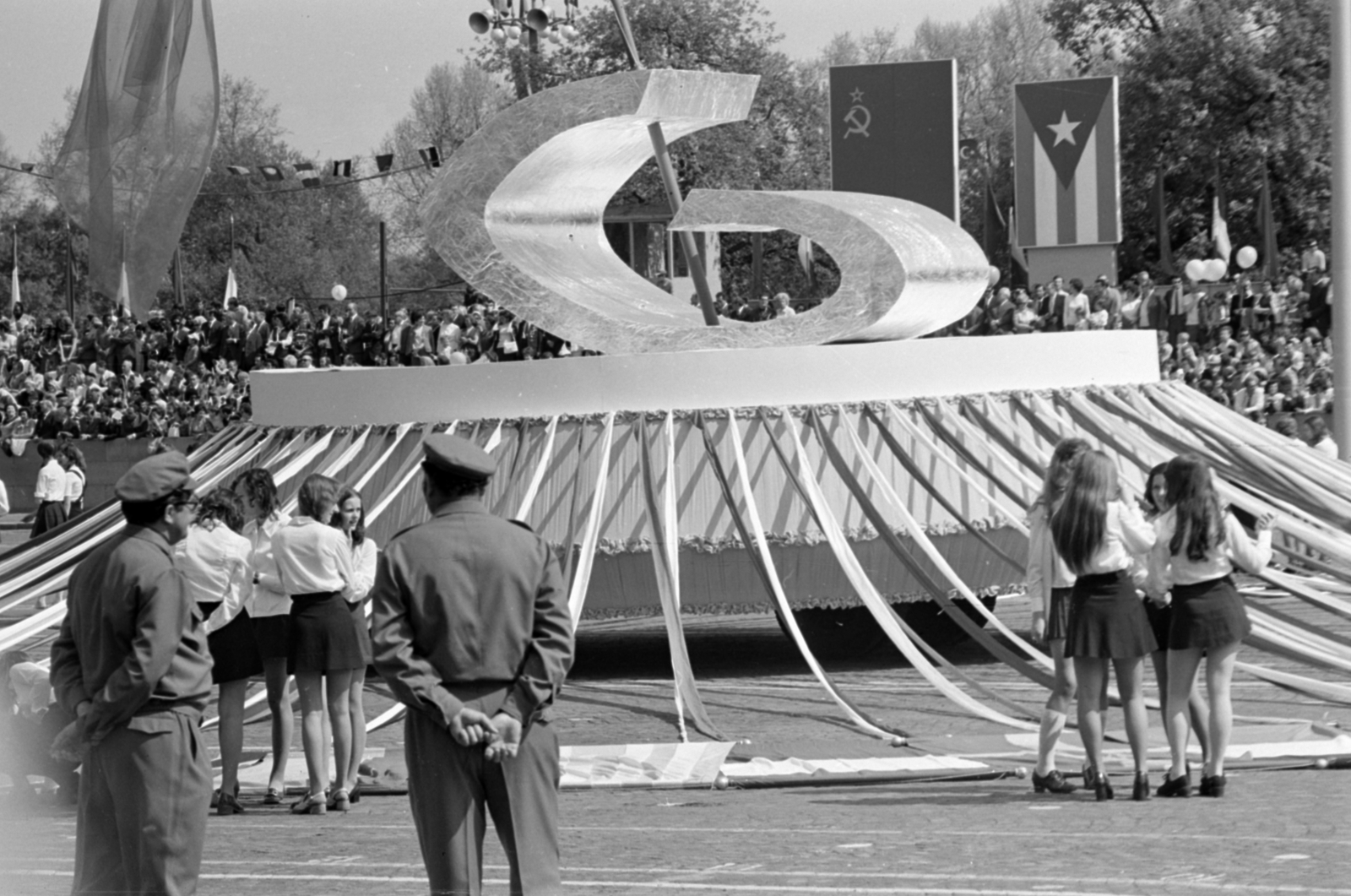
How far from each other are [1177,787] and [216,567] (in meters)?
4.07

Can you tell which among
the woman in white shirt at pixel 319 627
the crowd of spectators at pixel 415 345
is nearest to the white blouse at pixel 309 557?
the woman in white shirt at pixel 319 627

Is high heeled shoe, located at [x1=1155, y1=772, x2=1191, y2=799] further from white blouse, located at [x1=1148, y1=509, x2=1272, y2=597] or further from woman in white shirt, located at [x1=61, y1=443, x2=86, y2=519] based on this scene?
woman in white shirt, located at [x1=61, y1=443, x2=86, y2=519]

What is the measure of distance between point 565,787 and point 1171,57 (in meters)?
29.1

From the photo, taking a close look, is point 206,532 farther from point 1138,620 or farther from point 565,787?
point 1138,620

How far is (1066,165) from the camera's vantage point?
Answer: 78.5 ft

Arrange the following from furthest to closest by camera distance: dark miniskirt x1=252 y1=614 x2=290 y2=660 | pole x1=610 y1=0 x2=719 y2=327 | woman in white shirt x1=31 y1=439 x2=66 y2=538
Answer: woman in white shirt x1=31 y1=439 x2=66 y2=538, pole x1=610 y1=0 x2=719 y2=327, dark miniskirt x1=252 y1=614 x2=290 y2=660

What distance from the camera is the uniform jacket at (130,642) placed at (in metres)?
4.99

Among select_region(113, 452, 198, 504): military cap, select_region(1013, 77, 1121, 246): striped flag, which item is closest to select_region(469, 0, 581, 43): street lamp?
Answer: select_region(1013, 77, 1121, 246): striped flag

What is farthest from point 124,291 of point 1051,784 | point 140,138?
point 1051,784

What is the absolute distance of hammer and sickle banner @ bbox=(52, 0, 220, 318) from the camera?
6238mm

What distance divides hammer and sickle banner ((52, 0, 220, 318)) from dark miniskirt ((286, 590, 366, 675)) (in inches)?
84.7

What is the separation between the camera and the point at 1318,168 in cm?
3397

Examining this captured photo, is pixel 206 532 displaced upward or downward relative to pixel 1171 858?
upward

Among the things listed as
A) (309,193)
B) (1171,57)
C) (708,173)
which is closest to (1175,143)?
(1171,57)
